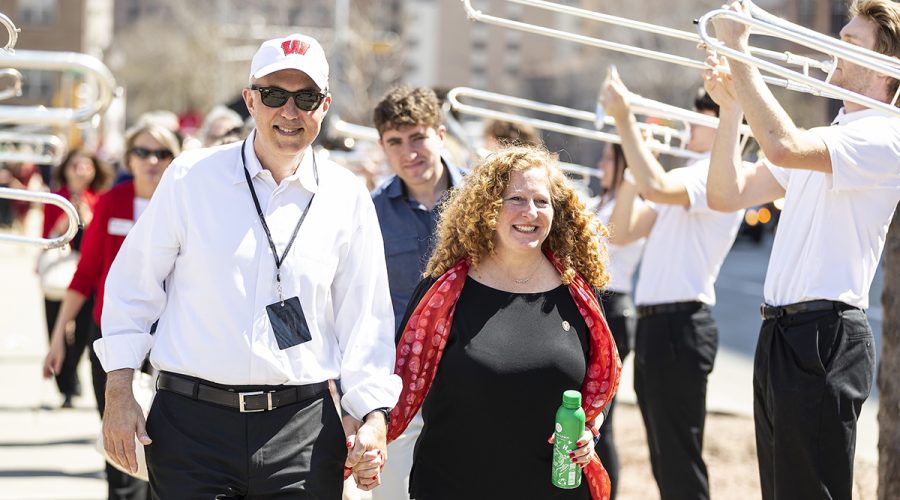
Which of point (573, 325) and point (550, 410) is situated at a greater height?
point (573, 325)

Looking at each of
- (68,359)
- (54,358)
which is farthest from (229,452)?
(68,359)

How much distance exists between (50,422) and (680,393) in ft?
17.8

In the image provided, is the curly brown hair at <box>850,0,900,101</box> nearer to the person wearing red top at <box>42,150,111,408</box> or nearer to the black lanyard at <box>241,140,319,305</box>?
the black lanyard at <box>241,140,319,305</box>

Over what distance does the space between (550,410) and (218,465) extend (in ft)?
3.67

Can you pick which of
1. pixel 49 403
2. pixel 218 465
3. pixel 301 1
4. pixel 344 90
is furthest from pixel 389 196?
pixel 301 1

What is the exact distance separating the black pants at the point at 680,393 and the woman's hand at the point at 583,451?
70.4 inches

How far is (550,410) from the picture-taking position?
3.90 m

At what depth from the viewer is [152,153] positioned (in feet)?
20.5

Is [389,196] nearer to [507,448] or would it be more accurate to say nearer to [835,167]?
[507,448]

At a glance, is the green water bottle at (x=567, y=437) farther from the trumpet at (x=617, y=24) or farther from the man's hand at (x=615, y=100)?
the man's hand at (x=615, y=100)

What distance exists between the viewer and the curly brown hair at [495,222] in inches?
160

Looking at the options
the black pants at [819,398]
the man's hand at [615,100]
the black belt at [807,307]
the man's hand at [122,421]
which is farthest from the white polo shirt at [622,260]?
the man's hand at [122,421]

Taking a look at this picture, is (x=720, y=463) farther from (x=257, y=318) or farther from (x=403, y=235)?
(x=257, y=318)

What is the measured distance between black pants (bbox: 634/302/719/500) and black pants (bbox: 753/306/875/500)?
1.55m
